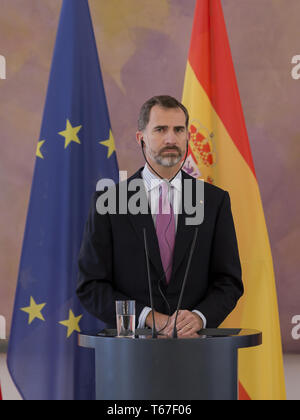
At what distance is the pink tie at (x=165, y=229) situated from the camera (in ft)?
7.49

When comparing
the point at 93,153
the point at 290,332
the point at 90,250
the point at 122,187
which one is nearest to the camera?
the point at 90,250

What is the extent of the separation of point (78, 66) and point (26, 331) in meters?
1.41

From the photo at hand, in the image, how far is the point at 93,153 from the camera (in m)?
3.26

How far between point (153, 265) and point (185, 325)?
323 millimetres

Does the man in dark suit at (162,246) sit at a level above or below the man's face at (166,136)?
below

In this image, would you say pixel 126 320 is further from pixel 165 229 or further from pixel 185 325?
pixel 165 229

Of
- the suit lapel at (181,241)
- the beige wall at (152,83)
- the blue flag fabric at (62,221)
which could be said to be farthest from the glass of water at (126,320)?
the beige wall at (152,83)

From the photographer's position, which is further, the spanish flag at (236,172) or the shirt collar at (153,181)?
the spanish flag at (236,172)

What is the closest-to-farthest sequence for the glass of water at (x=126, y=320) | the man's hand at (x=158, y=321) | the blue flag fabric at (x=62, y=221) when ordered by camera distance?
the glass of water at (x=126, y=320)
the man's hand at (x=158, y=321)
the blue flag fabric at (x=62, y=221)

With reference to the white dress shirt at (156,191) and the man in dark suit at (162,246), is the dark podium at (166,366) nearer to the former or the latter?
the man in dark suit at (162,246)

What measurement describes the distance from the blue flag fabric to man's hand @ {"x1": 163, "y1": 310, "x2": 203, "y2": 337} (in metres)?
1.21

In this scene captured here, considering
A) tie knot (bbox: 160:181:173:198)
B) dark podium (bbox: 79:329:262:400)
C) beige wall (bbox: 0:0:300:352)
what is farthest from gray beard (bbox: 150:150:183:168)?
beige wall (bbox: 0:0:300:352)
